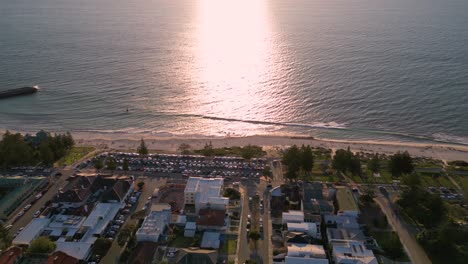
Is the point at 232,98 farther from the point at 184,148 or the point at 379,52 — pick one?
the point at 379,52

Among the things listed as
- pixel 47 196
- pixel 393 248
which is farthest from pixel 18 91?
pixel 393 248

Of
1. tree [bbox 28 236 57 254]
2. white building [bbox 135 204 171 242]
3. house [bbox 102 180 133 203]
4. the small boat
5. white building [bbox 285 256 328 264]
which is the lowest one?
tree [bbox 28 236 57 254]

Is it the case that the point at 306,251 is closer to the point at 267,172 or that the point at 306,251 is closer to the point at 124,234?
the point at 267,172

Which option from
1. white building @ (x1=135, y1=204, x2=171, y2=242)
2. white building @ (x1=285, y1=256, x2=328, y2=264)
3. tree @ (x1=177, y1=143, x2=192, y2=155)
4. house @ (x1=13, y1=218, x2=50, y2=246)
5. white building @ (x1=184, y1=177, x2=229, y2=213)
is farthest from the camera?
tree @ (x1=177, y1=143, x2=192, y2=155)

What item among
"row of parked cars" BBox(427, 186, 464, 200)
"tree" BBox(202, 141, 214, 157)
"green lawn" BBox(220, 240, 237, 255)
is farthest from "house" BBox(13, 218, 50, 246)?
"row of parked cars" BBox(427, 186, 464, 200)

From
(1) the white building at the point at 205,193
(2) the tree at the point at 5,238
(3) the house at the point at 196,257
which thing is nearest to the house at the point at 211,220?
(1) the white building at the point at 205,193

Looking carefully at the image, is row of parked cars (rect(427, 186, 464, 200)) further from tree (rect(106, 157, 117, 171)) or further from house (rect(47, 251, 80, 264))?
house (rect(47, 251, 80, 264))

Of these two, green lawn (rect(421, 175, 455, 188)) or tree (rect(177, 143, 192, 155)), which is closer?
green lawn (rect(421, 175, 455, 188))

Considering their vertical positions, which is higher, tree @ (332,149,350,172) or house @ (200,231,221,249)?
tree @ (332,149,350,172)
